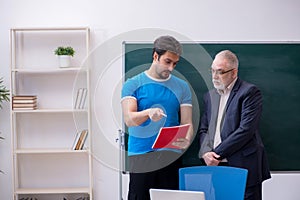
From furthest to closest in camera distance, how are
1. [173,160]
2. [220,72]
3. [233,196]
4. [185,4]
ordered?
[185,4] → [220,72] → [173,160] → [233,196]

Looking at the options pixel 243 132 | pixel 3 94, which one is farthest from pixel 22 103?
pixel 243 132

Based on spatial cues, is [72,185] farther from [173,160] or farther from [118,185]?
[173,160]

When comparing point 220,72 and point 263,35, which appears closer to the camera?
point 220,72

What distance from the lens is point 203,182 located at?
2.78m

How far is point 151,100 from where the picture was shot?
3.31 m

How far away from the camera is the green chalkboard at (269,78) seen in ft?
12.6

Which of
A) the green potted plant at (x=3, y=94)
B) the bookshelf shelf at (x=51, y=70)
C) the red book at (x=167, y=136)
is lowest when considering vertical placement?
the red book at (x=167, y=136)

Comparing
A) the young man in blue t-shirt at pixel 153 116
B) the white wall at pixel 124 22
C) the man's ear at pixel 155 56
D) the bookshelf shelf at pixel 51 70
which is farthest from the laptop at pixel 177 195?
the bookshelf shelf at pixel 51 70

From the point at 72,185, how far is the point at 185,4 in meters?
1.96

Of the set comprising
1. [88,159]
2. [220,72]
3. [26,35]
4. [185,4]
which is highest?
[185,4]

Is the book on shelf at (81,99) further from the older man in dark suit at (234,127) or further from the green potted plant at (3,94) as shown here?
the older man in dark suit at (234,127)

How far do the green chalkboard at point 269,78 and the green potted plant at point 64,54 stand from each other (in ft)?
1.62

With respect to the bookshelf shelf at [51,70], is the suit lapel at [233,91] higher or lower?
lower

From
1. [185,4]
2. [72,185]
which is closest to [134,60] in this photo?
[185,4]
